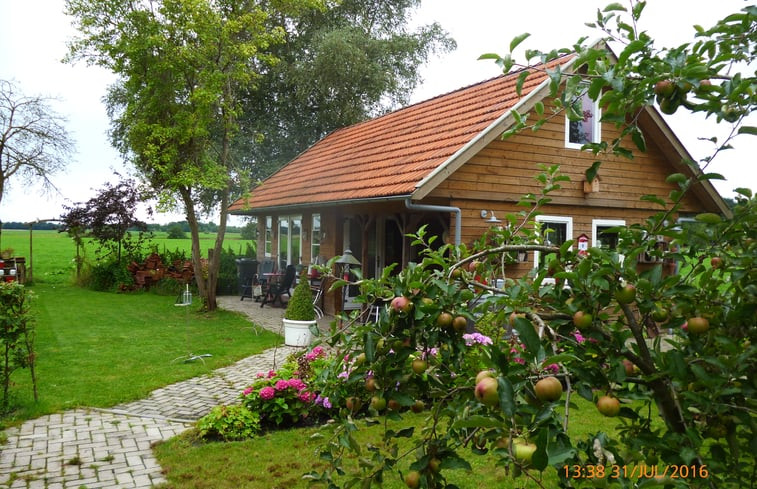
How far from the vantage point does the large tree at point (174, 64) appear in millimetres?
12414

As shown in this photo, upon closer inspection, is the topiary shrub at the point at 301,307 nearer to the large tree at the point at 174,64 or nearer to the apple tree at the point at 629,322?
the large tree at the point at 174,64

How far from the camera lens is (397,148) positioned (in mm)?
12148

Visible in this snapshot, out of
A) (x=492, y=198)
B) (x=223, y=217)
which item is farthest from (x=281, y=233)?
(x=492, y=198)

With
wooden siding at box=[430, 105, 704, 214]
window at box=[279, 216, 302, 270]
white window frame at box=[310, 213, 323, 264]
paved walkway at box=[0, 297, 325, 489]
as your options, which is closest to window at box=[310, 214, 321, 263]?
white window frame at box=[310, 213, 323, 264]

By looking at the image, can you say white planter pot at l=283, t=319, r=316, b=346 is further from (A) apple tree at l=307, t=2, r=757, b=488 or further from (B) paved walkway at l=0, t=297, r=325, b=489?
(A) apple tree at l=307, t=2, r=757, b=488

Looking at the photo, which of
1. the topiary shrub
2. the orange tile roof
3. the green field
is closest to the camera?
the topiary shrub

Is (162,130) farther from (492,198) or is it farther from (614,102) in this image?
(614,102)

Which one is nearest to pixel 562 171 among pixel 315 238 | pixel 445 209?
pixel 445 209

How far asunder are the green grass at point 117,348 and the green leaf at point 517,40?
244 inches

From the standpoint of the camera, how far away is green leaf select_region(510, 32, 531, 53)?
1759mm

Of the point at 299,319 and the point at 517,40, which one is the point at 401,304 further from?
the point at 299,319

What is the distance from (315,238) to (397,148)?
3855 mm

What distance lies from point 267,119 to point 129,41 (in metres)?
12.9

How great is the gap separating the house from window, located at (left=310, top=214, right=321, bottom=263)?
28 mm
